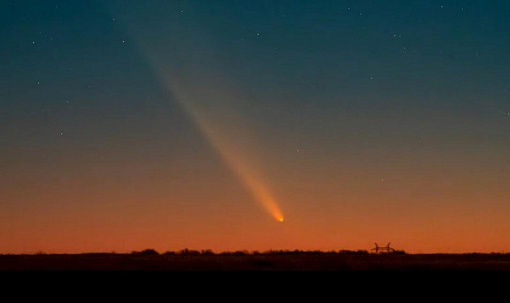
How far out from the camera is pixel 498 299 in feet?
74.0

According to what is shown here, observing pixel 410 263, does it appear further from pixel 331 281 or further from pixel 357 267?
pixel 331 281

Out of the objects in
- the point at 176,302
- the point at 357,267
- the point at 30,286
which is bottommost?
the point at 176,302

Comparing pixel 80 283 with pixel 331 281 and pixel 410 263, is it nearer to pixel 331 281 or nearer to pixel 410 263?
pixel 331 281

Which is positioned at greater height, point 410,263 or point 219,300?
point 410,263

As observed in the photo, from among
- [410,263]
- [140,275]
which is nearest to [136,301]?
[140,275]

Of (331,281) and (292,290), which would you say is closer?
(292,290)

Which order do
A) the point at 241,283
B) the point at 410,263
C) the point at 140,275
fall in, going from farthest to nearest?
1. the point at 410,263
2. the point at 140,275
3. the point at 241,283

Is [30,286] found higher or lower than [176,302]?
higher

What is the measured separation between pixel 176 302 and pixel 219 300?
1.24 meters

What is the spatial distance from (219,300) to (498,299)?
7.89 metres

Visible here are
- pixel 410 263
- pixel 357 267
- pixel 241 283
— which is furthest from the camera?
pixel 410 263

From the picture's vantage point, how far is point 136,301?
22422 millimetres

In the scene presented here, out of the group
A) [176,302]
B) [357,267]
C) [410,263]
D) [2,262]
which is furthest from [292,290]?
[2,262]

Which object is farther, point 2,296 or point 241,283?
point 241,283
